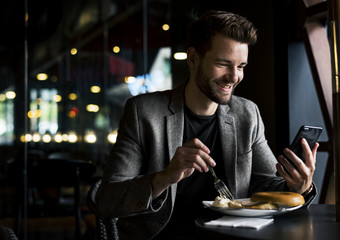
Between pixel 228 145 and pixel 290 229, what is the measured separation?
0.71 metres

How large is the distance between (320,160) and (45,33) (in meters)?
3.16

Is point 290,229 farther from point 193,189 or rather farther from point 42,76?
point 42,76

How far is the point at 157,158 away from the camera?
199 centimetres

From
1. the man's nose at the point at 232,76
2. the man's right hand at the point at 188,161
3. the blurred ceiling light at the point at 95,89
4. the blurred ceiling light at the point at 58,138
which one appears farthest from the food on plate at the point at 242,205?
the blurred ceiling light at the point at 95,89

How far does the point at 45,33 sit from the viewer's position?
5203 millimetres

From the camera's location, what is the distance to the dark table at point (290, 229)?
4.40 feet

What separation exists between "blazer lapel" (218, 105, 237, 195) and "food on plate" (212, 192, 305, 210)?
368 mm

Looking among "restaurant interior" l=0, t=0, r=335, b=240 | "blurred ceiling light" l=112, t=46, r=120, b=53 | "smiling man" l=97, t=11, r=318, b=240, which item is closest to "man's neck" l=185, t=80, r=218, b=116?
"smiling man" l=97, t=11, r=318, b=240

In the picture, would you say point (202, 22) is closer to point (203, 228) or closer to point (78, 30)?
point (203, 228)

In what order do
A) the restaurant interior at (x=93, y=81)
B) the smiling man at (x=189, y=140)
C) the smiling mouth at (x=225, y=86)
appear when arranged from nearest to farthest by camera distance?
the smiling man at (x=189, y=140) < the smiling mouth at (x=225, y=86) < the restaurant interior at (x=93, y=81)

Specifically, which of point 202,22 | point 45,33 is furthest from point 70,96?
point 202,22

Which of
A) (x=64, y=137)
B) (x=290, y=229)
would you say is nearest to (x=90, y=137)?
(x=64, y=137)

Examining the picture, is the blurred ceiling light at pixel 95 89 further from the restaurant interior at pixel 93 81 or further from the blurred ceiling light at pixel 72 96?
the blurred ceiling light at pixel 72 96

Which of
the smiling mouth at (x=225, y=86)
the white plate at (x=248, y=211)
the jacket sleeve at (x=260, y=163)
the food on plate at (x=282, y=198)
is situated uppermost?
the smiling mouth at (x=225, y=86)
